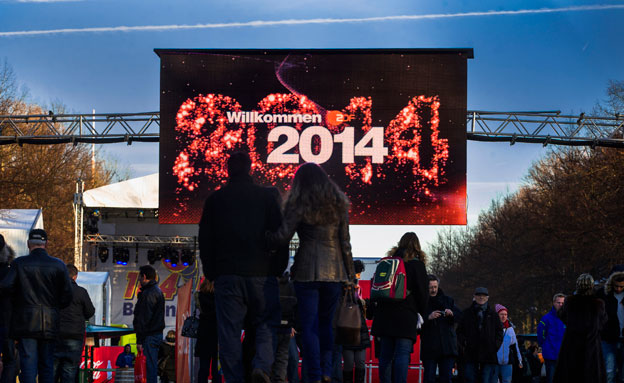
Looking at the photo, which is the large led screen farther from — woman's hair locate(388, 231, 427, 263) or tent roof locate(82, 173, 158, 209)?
woman's hair locate(388, 231, 427, 263)

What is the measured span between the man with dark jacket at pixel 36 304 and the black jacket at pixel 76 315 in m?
1.65

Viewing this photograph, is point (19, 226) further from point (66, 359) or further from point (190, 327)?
point (66, 359)

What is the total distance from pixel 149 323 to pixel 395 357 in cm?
365

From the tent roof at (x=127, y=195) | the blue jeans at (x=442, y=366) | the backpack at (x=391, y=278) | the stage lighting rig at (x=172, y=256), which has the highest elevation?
the tent roof at (x=127, y=195)

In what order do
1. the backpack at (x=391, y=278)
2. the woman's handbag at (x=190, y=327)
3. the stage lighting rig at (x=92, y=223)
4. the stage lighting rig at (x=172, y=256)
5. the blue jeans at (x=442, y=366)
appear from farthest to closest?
the stage lighting rig at (x=172, y=256), the stage lighting rig at (x=92, y=223), the woman's handbag at (x=190, y=327), the blue jeans at (x=442, y=366), the backpack at (x=391, y=278)

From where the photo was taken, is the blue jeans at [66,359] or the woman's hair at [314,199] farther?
the blue jeans at [66,359]

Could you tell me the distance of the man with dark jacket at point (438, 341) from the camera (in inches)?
451

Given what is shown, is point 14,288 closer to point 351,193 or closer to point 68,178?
point 351,193

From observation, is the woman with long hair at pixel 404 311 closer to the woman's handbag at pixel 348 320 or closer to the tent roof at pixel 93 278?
the woman's handbag at pixel 348 320

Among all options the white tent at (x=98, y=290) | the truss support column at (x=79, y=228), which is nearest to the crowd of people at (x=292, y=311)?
the white tent at (x=98, y=290)

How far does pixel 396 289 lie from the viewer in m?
9.48

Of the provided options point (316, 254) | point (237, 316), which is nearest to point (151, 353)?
point (316, 254)

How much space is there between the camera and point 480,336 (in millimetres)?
12617

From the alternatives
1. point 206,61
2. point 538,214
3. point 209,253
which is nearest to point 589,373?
point 209,253
